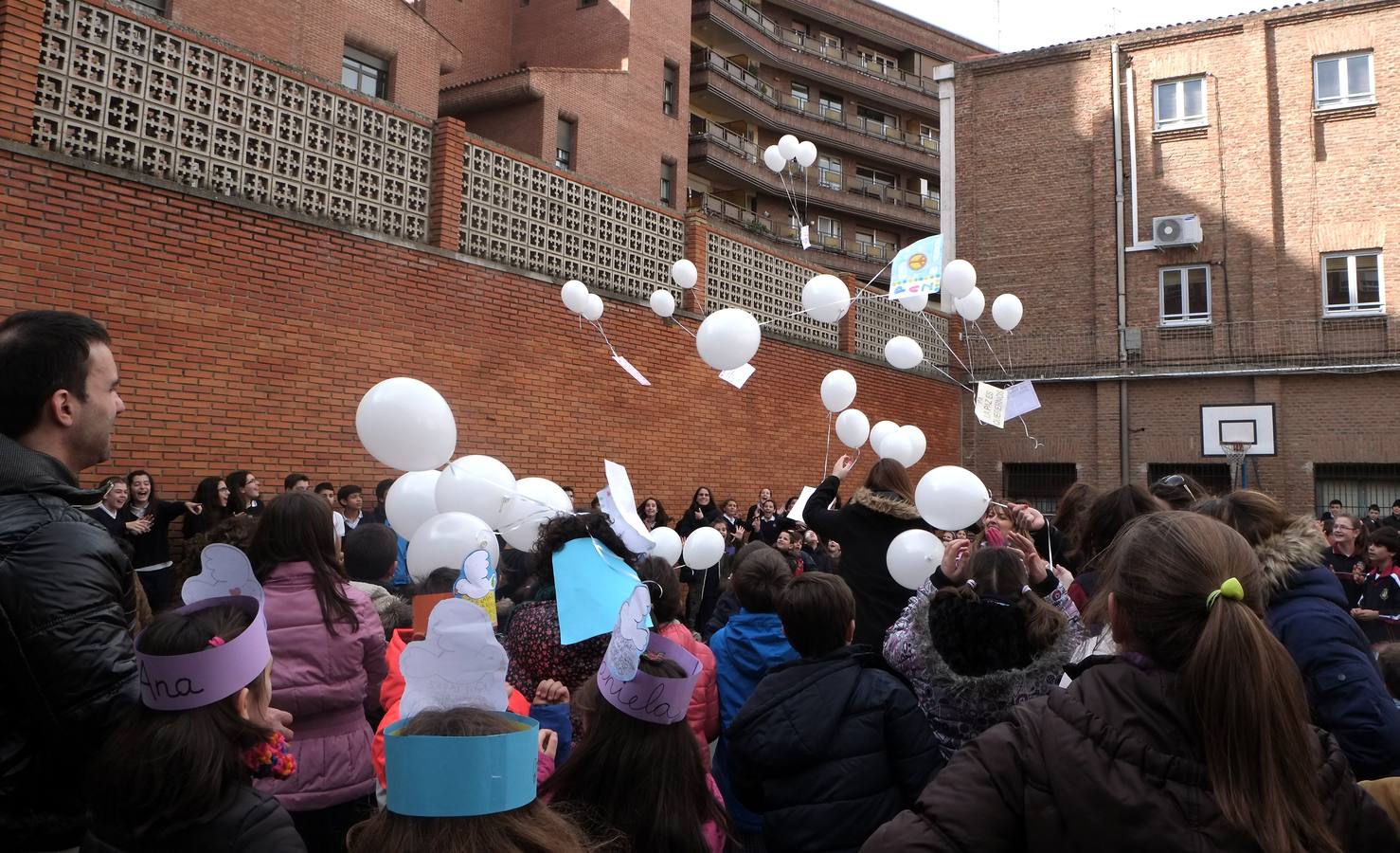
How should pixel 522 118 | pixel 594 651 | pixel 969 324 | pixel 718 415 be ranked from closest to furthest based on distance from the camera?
pixel 594 651 → pixel 718 415 → pixel 522 118 → pixel 969 324

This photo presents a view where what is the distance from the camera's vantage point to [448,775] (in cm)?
158

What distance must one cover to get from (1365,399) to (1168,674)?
826 inches

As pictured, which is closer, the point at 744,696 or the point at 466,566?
the point at 466,566

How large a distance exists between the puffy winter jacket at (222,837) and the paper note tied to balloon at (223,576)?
689mm

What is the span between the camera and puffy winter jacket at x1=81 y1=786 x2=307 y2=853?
70.0 inches

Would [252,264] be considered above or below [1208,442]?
above

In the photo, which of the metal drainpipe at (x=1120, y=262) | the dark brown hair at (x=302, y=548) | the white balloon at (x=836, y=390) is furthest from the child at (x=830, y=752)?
the metal drainpipe at (x=1120, y=262)

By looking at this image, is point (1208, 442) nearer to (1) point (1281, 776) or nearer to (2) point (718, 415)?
(2) point (718, 415)

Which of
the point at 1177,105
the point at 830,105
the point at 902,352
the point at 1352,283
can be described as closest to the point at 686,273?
the point at 902,352

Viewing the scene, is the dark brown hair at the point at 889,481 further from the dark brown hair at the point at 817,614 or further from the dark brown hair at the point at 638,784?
the dark brown hair at the point at 638,784

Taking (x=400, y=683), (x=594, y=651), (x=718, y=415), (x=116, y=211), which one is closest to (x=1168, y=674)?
(x=594, y=651)

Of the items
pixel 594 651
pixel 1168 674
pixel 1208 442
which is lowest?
pixel 594 651

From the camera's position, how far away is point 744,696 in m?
3.68

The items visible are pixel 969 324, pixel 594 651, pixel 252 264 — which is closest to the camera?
pixel 594 651
